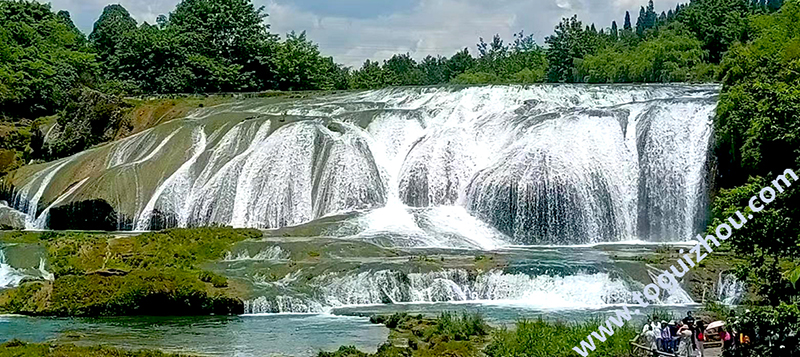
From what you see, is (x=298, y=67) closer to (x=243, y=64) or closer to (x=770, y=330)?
(x=243, y=64)

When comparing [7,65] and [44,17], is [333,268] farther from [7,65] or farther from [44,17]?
[44,17]

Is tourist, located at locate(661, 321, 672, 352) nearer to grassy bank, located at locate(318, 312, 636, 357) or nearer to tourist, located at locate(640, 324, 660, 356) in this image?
tourist, located at locate(640, 324, 660, 356)

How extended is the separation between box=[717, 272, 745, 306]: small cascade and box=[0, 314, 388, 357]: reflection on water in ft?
30.4

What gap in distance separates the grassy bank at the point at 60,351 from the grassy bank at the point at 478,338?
360cm

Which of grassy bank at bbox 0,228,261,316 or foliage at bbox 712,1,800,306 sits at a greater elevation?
foliage at bbox 712,1,800,306

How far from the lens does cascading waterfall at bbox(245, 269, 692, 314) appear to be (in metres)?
28.2

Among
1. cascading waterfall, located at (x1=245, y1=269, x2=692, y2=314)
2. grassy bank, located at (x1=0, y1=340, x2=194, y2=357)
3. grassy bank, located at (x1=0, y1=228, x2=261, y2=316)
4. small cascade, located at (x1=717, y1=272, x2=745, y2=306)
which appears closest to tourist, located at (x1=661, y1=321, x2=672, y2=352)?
grassy bank, located at (x1=0, y1=340, x2=194, y2=357)

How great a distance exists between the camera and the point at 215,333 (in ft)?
81.0

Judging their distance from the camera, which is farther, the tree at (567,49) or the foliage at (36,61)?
the tree at (567,49)

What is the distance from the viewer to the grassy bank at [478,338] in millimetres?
18266

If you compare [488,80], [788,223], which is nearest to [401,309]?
[788,223]

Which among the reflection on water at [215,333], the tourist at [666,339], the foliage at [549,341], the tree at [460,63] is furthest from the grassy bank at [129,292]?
the tree at [460,63]

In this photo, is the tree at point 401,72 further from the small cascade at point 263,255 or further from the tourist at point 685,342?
the tourist at point 685,342

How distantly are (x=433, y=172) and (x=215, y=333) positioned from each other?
18.8 meters
